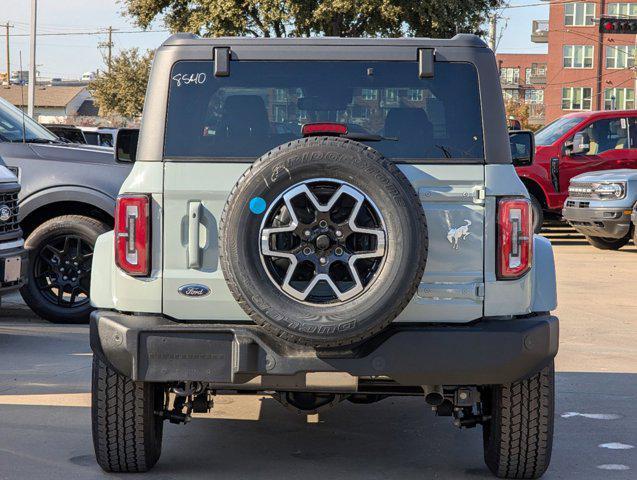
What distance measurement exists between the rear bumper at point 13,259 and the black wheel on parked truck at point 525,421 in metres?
4.55

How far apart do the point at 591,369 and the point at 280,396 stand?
361cm

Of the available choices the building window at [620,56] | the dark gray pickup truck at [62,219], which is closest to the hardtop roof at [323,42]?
the dark gray pickup truck at [62,219]

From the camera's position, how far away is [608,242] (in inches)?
736

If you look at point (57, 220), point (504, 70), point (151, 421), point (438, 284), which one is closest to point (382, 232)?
point (438, 284)

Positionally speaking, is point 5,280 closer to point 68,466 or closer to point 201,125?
point 68,466

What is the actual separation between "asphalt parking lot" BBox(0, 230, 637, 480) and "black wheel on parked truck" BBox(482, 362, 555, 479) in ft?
0.99

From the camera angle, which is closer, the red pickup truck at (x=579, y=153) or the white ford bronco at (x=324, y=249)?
the white ford bronco at (x=324, y=249)

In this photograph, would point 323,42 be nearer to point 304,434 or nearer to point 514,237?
point 514,237

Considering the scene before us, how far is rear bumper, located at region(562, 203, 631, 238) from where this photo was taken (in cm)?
1734

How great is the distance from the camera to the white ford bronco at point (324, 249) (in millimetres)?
4758

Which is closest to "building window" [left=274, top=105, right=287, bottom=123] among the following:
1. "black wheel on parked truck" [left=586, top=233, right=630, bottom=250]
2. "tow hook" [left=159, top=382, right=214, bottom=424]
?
"tow hook" [left=159, top=382, right=214, bottom=424]

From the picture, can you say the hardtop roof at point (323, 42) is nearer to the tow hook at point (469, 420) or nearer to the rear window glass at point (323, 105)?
the rear window glass at point (323, 105)

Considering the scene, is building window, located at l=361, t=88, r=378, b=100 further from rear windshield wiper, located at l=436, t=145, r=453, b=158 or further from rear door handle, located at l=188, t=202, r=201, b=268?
rear door handle, located at l=188, t=202, r=201, b=268

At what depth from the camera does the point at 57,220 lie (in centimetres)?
996
